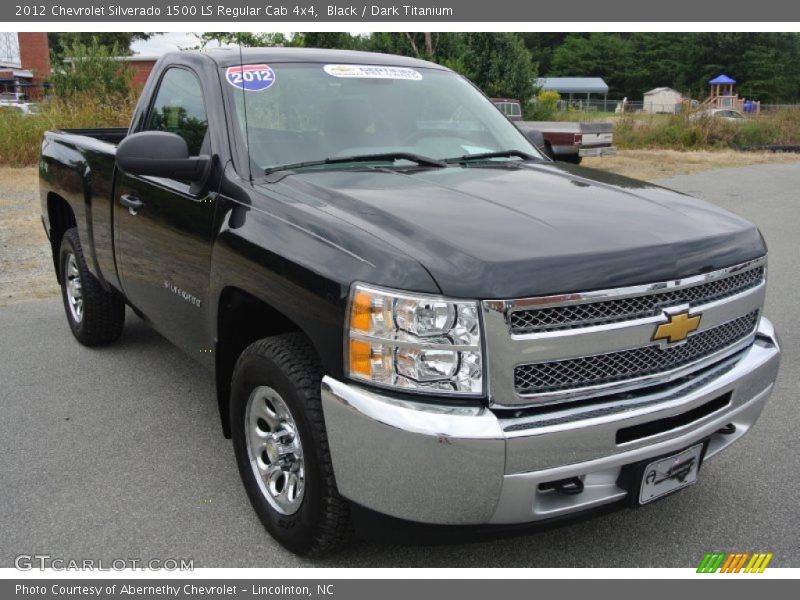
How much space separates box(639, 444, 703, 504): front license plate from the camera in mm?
2633

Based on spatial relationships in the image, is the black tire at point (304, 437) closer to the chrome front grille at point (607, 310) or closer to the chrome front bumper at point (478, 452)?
the chrome front bumper at point (478, 452)

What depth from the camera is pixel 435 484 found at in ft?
7.73

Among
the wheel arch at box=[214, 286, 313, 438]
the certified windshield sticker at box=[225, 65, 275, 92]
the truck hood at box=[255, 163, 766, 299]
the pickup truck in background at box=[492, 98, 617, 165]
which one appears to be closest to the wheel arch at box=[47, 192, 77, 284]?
the certified windshield sticker at box=[225, 65, 275, 92]

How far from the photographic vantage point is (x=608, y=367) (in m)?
2.54

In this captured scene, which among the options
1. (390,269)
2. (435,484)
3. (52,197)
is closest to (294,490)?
(435,484)

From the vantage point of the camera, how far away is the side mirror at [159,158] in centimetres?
333

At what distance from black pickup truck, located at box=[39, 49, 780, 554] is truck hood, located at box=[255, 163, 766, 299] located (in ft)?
0.04

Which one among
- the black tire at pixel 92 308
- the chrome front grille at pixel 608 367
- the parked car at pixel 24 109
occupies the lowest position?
the black tire at pixel 92 308

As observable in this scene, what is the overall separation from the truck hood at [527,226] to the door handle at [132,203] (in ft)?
3.73

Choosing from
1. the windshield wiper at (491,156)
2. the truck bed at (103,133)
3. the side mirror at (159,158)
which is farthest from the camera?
the truck bed at (103,133)

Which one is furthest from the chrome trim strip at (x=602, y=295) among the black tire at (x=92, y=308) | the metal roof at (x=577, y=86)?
the metal roof at (x=577, y=86)

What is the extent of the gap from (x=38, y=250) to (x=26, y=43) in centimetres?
5147

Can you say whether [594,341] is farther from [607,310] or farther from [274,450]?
[274,450]

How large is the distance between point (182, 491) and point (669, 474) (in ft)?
6.76
